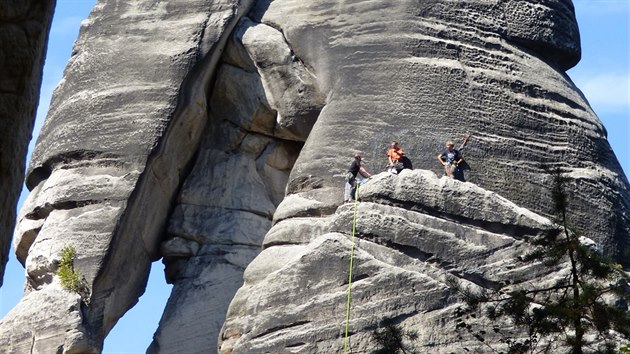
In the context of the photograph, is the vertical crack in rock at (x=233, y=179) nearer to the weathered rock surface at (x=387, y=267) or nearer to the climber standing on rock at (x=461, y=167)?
the weathered rock surface at (x=387, y=267)

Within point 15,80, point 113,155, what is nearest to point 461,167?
point 113,155

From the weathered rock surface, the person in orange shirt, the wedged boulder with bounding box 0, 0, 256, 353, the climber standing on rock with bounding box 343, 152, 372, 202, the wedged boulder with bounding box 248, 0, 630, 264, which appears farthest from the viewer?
the wedged boulder with bounding box 0, 0, 256, 353

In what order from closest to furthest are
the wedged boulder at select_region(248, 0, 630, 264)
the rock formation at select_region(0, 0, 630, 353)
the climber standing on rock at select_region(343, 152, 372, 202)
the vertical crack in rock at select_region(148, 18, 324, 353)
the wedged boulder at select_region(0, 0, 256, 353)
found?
the rock formation at select_region(0, 0, 630, 353) < the climber standing on rock at select_region(343, 152, 372, 202) < the wedged boulder at select_region(248, 0, 630, 264) < the wedged boulder at select_region(0, 0, 256, 353) < the vertical crack in rock at select_region(148, 18, 324, 353)

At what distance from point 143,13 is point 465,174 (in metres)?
5.19

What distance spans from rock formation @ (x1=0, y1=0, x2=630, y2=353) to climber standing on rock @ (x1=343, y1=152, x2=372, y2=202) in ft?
0.70

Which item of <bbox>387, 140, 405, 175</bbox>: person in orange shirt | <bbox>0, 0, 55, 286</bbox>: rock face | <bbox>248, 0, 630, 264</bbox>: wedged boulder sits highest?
<bbox>248, 0, 630, 264</bbox>: wedged boulder

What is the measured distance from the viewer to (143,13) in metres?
19.5

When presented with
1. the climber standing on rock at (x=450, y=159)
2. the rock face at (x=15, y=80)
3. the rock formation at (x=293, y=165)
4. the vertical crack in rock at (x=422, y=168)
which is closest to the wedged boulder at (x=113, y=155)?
the rock formation at (x=293, y=165)

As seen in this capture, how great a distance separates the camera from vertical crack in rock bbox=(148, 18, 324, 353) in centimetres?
1852

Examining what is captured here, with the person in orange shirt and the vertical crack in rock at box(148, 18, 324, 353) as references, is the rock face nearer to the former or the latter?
the person in orange shirt

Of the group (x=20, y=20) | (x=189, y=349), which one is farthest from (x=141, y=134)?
(x=20, y=20)

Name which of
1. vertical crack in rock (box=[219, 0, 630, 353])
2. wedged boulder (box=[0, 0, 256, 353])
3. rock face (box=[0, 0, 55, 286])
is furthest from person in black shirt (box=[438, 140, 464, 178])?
rock face (box=[0, 0, 55, 286])

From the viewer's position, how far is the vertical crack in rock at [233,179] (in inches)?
729

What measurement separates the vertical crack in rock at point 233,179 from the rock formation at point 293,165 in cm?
3
